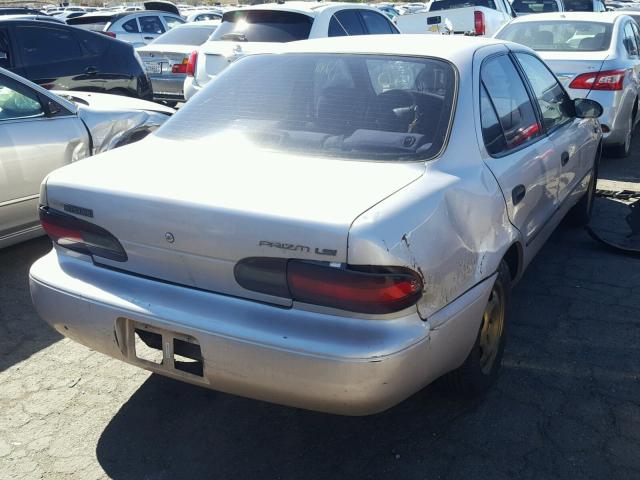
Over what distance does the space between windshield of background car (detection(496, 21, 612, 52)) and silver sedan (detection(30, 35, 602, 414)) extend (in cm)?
452

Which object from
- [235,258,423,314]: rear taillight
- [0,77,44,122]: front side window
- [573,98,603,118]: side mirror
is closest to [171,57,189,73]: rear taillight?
[0,77,44,122]: front side window

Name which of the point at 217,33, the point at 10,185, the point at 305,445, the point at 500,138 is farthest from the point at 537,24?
the point at 305,445

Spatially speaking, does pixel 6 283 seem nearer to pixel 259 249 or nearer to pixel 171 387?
pixel 171 387

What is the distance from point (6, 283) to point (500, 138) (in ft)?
10.7

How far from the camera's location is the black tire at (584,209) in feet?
17.1

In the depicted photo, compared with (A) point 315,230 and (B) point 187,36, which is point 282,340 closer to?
(A) point 315,230

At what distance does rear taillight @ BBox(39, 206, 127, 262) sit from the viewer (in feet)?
8.85

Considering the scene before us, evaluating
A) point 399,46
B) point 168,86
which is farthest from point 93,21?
point 399,46

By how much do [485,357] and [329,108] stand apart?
135cm

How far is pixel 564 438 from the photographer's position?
286cm

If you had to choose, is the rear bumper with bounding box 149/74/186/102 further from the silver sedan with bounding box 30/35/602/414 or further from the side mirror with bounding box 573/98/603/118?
the silver sedan with bounding box 30/35/602/414

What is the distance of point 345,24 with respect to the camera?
8.20m

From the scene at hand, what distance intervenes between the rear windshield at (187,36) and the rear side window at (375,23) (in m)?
3.19

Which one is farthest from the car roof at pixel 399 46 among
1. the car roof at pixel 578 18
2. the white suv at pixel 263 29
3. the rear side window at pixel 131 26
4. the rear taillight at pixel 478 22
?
the rear side window at pixel 131 26
